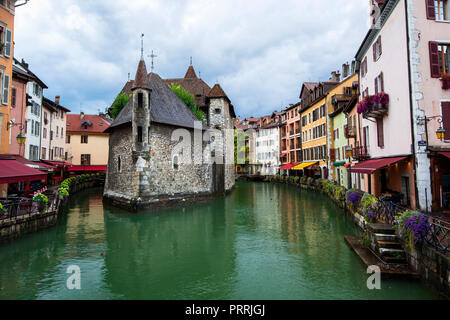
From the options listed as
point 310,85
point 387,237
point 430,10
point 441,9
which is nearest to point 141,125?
point 387,237

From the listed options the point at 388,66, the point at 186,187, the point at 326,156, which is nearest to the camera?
the point at 388,66

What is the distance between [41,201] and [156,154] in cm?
918

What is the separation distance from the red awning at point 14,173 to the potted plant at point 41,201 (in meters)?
1.09

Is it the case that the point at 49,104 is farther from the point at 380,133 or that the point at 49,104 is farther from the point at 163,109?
the point at 380,133

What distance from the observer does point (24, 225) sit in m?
12.5

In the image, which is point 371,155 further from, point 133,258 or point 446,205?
Result: point 133,258

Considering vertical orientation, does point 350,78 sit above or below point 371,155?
above

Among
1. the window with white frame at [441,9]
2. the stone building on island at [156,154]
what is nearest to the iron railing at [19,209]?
the stone building on island at [156,154]

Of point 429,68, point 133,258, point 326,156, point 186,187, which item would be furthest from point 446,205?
point 326,156

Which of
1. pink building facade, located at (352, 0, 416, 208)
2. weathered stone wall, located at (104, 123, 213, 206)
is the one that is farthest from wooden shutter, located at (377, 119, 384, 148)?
weathered stone wall, located at (104, 123, 213, 206)

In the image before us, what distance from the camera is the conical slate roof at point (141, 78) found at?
2078cm

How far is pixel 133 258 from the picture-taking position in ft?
35.3

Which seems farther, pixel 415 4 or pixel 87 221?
pixel 87 221

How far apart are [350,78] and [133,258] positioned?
28.4m
